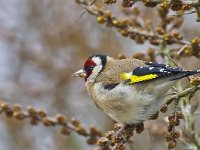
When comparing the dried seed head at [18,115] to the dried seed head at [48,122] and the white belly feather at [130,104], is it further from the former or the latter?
A: the white belly feather at [130,104]

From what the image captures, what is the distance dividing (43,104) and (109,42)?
0.99 meters

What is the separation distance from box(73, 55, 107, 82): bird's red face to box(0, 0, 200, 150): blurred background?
1.79 meters

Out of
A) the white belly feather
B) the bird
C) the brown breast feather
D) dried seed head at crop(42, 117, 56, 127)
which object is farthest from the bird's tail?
dried seed head at crop(42, 117, 56, 127)

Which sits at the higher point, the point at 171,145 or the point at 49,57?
the point at 49,57

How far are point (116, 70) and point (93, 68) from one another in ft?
1.34

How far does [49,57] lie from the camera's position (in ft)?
22.1

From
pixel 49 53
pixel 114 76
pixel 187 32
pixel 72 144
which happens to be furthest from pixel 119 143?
pixel 49 53

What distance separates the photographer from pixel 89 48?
6.56 m

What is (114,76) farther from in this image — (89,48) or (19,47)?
(19,47)

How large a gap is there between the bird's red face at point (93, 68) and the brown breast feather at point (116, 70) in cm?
12

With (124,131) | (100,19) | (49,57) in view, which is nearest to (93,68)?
(100,19)

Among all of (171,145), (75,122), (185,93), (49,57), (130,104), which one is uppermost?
(49,57)

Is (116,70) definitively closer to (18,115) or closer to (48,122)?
(48,122)

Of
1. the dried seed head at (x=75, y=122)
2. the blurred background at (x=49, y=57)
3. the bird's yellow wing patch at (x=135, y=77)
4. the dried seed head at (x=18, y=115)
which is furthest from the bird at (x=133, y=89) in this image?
the blurred background at (x=49, y=57)
